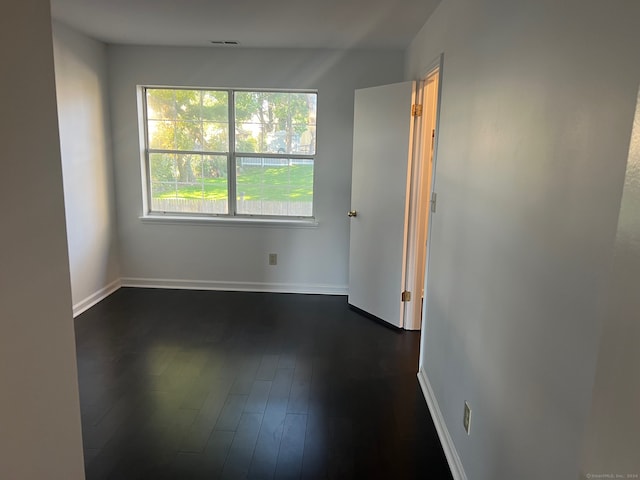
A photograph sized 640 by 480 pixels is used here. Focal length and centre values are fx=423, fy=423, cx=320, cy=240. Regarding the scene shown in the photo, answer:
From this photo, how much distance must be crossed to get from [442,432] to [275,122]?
322 cm

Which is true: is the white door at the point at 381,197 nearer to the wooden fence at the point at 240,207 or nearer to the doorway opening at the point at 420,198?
the doorway opening at the point at 420,198

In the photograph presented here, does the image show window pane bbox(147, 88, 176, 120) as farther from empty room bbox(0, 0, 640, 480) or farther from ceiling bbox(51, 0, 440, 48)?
ceiling bbox(51, 0, 440, 48)

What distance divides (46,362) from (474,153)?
177 cm

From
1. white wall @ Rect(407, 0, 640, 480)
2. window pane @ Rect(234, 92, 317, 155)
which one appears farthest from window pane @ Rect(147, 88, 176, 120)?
white wall @ Rect(407, 0, 640, 480)

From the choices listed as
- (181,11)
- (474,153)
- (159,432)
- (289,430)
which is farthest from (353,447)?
(181,11)

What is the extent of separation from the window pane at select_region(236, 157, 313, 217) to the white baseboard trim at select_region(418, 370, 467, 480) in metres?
2.25

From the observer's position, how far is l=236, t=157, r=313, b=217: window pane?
4.36 m

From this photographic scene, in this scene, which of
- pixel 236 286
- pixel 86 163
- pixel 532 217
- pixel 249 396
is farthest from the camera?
pixel 236 286

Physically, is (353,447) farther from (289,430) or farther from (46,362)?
(46,362)

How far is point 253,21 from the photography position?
3.17 m

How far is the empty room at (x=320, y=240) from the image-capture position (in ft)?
3.35

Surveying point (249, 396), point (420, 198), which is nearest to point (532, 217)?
point (249, 396)

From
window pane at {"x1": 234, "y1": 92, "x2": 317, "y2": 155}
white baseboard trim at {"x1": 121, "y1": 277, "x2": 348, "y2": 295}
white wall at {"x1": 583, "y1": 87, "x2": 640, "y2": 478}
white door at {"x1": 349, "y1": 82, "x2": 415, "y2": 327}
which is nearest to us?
white wall at {"x1": 583, "y1": 87, "x2": 640, "y2": 478}

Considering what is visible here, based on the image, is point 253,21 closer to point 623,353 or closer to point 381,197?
point 381,197
